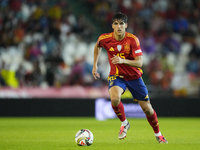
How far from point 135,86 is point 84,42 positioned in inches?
385

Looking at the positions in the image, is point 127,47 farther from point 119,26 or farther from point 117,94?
point 117,94

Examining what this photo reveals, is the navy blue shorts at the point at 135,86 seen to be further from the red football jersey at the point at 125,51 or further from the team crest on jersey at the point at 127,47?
the team crest on jersey at the point at 127,47

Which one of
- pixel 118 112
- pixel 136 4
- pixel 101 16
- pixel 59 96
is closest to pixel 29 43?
pixel 59 96

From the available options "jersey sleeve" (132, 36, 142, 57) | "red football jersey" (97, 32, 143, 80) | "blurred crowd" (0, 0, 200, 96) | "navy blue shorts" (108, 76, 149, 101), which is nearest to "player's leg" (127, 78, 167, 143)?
"navy blue shorts" (108, 76, 149, 101)

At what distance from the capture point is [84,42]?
1639 centimetres

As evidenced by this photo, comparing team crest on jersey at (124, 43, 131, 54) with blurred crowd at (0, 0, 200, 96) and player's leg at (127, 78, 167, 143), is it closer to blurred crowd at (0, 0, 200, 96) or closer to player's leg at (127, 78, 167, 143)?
player's leg at (127, 78, 167, 143)

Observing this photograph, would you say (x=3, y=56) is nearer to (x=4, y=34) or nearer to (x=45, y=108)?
(x=4, y=34)

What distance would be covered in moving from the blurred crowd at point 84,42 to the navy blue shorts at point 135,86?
304 inches

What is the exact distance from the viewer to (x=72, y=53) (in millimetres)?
15719

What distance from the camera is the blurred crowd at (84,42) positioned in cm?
1465

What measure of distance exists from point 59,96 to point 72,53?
2.08m

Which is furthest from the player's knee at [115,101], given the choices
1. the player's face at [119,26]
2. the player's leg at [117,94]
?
the player's face at [119,26]

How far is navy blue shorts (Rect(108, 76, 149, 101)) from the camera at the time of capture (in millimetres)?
6742

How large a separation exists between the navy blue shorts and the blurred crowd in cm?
772
